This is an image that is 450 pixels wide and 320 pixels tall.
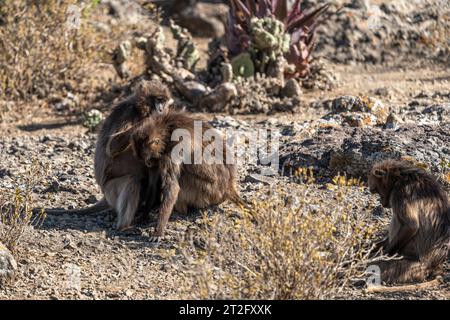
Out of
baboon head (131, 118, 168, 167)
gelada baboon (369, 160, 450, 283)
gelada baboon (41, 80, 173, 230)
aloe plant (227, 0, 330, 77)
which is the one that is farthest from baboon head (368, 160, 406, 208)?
aloe plant (227, 0, 330, 77)

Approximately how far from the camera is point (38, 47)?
1206cm

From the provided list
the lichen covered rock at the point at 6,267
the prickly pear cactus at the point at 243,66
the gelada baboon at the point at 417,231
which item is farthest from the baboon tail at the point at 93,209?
the prickly pear cactus at the point at 243,66

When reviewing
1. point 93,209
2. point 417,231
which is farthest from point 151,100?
point 417,231

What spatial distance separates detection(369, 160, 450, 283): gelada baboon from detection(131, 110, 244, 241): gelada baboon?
167 centimetres

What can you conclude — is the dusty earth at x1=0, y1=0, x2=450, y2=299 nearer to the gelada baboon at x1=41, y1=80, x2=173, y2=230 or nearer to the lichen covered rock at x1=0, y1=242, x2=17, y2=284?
the lichen covered rock at x1=0, y1=242, x2=17, y2=284

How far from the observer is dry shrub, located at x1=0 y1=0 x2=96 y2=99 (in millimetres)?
11961

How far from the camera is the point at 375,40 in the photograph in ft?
46.1

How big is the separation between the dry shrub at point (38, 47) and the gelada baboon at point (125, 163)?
434cm

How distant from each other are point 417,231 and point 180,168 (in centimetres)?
217

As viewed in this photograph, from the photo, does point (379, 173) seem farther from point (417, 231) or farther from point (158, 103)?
point (158, 103)

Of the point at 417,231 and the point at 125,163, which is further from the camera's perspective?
the point at 125,163

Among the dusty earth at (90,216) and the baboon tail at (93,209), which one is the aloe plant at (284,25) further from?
the baboon tail at (93,209)

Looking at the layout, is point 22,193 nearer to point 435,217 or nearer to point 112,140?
point 112,140
